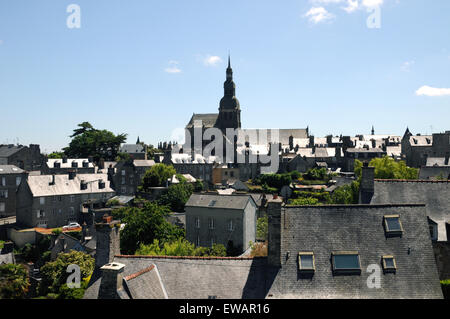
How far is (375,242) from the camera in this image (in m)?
15.7

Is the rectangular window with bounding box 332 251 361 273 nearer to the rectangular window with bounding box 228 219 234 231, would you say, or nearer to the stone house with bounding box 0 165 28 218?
the rectangular window with bounding box 228 219 234 231

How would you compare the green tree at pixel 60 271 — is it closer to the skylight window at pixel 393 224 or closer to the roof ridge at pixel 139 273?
the roof ridge at pixel 139 273

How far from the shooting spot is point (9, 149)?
82.4m

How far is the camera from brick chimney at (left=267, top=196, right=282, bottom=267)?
15289 mm

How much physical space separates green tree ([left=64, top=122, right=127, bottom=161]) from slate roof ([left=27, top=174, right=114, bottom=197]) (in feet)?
108

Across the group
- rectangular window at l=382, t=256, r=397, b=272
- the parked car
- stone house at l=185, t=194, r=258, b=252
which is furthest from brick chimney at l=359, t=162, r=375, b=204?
the parked car

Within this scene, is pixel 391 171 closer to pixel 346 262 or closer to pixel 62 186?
pixel 346 262

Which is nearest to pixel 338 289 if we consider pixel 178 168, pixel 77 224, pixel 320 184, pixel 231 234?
pixel 231 234

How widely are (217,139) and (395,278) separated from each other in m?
92.9

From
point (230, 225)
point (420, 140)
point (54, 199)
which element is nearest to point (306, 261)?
point (230, 225)

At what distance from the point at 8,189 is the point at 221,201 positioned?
40.6 metres

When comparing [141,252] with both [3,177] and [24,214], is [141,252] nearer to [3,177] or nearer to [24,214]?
[24,214]

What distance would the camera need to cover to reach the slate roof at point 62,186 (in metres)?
54.1

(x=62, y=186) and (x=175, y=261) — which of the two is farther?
(x=62, y=186)
